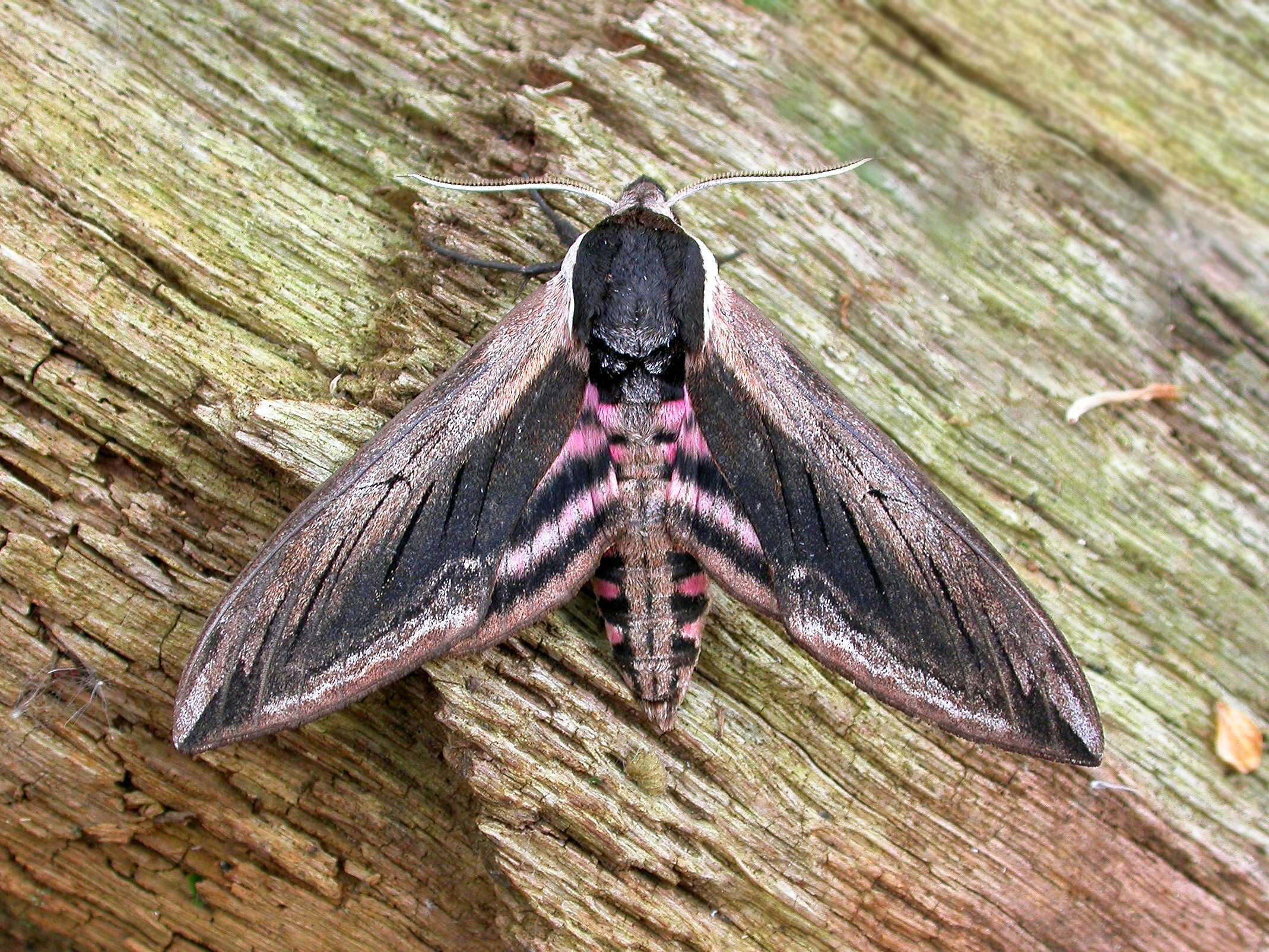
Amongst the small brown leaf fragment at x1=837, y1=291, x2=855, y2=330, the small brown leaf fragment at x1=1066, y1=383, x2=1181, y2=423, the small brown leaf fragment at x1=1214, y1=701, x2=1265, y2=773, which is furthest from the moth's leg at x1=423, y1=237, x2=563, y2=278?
the small brown leaf fragment at x1=1214, y1=701, x2=1265, y2=773

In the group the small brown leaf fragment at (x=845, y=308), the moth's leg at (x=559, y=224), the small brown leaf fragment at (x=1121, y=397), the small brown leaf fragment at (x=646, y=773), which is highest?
the small brown leaf fragment at (x=1121, y=397)

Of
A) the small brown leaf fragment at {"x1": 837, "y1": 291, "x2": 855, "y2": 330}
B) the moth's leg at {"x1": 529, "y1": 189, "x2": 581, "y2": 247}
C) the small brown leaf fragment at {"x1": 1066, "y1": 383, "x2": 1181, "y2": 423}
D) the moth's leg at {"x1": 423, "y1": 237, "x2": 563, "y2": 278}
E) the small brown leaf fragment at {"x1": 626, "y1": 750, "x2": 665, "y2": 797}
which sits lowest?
the small brown leaf fragment at {"x1": 626, "y1": 750, "x2": 665, "y2": 797}

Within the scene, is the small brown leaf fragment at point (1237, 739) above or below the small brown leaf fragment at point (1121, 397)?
below

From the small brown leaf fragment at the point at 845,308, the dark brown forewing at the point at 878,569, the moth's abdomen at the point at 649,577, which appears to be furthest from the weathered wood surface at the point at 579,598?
the dark brown forewing at the point at 878,569

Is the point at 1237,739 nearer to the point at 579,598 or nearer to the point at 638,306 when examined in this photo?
the point at 579,598

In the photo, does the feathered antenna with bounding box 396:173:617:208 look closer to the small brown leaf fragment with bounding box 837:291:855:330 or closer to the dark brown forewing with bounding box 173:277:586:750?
the dark brown forewing with bounding box 173:277:586:750

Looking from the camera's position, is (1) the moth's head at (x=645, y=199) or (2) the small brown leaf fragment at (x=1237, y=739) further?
(2) the small brown leaf fragment at (x=1237, y=739)

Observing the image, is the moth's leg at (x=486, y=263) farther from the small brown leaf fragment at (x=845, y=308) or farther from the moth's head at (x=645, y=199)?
the small brown leaf fragment at (x=845, y=308)
